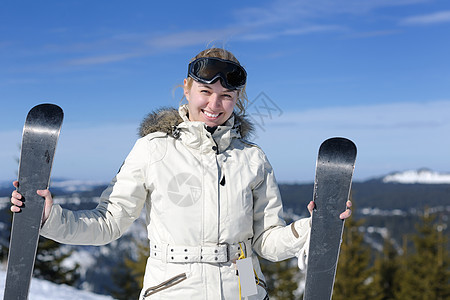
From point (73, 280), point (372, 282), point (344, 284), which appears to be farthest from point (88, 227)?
point (372, 282)

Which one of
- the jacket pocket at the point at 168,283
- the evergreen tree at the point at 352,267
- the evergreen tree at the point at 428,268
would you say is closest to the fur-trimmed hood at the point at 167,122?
the jacket pocket at the point at 168,283

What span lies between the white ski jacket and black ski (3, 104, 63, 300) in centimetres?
12

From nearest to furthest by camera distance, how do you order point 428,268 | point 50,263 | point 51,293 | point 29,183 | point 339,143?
1. point 29,183
2. point 339,143
3. point 51,293
4. point 50,263
5. point 428,268

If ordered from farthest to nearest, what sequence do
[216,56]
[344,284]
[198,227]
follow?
[344,284] < [216,56] < [198,227]

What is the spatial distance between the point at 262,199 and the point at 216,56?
0.80 metres

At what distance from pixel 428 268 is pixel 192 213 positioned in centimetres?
2622

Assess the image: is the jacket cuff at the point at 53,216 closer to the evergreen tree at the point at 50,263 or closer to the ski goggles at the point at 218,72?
the ski goggles at the point at 218,72

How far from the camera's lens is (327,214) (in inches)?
88.0

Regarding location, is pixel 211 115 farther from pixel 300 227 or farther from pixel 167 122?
pixel 300 227

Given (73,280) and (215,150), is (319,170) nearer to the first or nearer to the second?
(215,150)

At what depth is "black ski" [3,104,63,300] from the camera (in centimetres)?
218

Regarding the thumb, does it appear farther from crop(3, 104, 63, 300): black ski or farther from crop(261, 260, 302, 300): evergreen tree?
crop(261, 260, 302, 300): evergreen tree

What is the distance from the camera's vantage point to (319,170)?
7.44 feet

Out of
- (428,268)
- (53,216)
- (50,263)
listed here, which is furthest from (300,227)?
(428,268)
